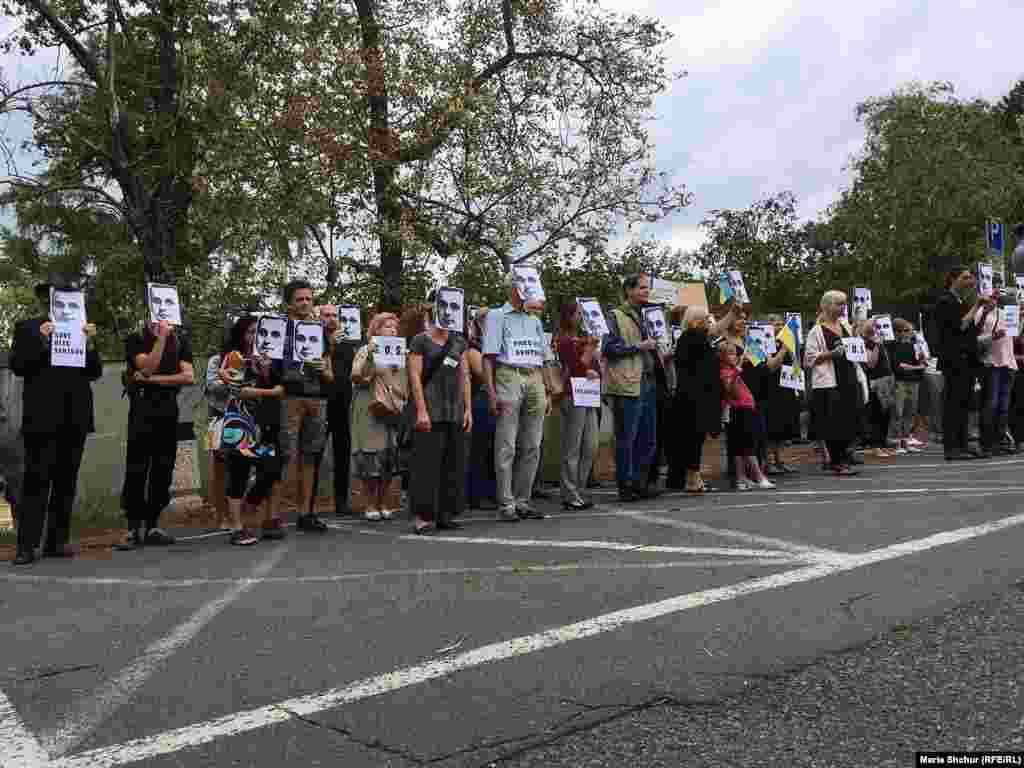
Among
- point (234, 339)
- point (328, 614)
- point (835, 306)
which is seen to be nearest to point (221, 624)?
point (328, 614)

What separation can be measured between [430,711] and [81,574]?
4.36 metres

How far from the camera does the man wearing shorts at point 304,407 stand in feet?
29.0

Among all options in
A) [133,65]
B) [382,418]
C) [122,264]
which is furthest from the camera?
[122,264]

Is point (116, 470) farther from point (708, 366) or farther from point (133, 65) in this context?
point (708, 366)

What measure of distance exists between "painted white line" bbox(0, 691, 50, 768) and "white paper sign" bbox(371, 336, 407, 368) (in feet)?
19.5

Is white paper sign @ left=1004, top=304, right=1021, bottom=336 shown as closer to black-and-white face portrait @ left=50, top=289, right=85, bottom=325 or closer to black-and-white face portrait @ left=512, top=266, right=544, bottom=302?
black-and-white face portrait @ left=512, top=266, right=544, bottom=302

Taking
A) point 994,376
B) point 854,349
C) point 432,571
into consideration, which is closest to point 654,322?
point 854,349

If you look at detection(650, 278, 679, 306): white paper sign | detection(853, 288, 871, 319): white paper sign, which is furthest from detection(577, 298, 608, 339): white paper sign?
detection(853, 288, 871, 319): white paper sign

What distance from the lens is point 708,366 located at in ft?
35.4

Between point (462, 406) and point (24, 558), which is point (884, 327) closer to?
point (462, 406)

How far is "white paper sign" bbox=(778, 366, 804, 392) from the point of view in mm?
12391

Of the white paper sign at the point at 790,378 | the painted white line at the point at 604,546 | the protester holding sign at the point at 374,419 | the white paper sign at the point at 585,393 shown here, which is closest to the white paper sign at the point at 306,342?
the protester holding sign at the point at 374,419

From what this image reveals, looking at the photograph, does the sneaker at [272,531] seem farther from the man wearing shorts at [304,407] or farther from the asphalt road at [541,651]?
the asphalt road at [541,651]

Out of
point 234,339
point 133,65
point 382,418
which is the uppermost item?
point 133,65
